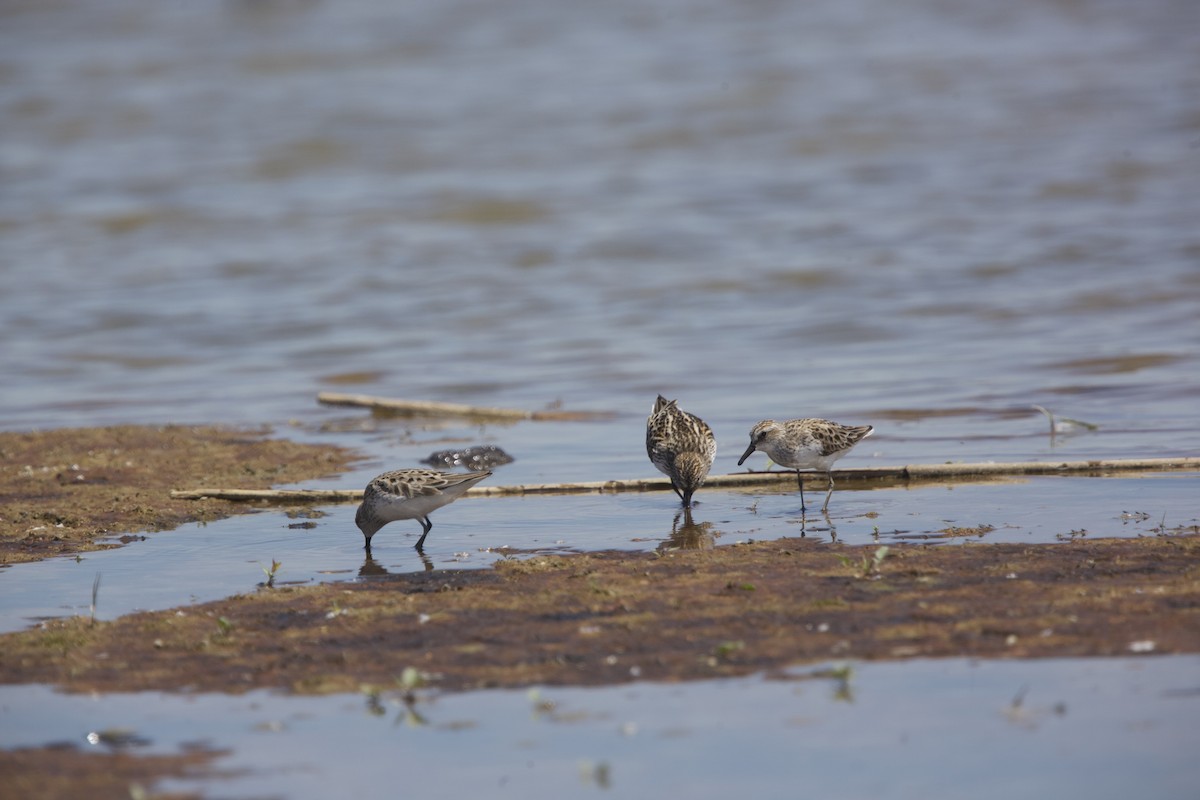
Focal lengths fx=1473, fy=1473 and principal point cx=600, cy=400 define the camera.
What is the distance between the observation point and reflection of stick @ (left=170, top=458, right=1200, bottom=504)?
33.6ft

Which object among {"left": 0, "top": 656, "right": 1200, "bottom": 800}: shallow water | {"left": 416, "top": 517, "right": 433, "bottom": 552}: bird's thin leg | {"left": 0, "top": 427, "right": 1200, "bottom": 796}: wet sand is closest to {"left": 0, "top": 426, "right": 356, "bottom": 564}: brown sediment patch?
{"left": 416, "top": 517, "right": 433, "bottom": 552}: bird's thin leg

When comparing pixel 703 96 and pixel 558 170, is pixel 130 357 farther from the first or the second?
pixel 703 96

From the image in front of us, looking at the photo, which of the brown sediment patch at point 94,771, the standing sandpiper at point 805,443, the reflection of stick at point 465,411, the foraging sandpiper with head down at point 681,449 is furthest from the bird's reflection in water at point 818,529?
the reflection of stick at point 465,411

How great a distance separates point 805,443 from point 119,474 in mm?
5785

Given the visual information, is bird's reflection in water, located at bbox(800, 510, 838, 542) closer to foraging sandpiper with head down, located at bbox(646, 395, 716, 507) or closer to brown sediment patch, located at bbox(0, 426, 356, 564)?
foraging sandpiper with head down, located at bbox(646, 395, 716, 507)

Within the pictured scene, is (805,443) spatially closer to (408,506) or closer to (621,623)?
(408,506)

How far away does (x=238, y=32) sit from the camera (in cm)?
4603

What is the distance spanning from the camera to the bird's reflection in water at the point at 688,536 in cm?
897

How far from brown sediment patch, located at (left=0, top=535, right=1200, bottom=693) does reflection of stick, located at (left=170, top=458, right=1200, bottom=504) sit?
206 centimetres

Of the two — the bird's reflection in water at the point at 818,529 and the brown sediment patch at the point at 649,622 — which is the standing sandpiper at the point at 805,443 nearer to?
the bird's reflection in water at the point at 818,529

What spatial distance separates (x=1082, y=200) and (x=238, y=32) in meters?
29.3

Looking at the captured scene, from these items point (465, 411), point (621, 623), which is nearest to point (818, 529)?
point (621, 623)

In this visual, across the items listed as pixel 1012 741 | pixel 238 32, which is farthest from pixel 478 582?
pixel 238 32

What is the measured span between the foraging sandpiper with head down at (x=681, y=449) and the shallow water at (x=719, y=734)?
3693 mm
